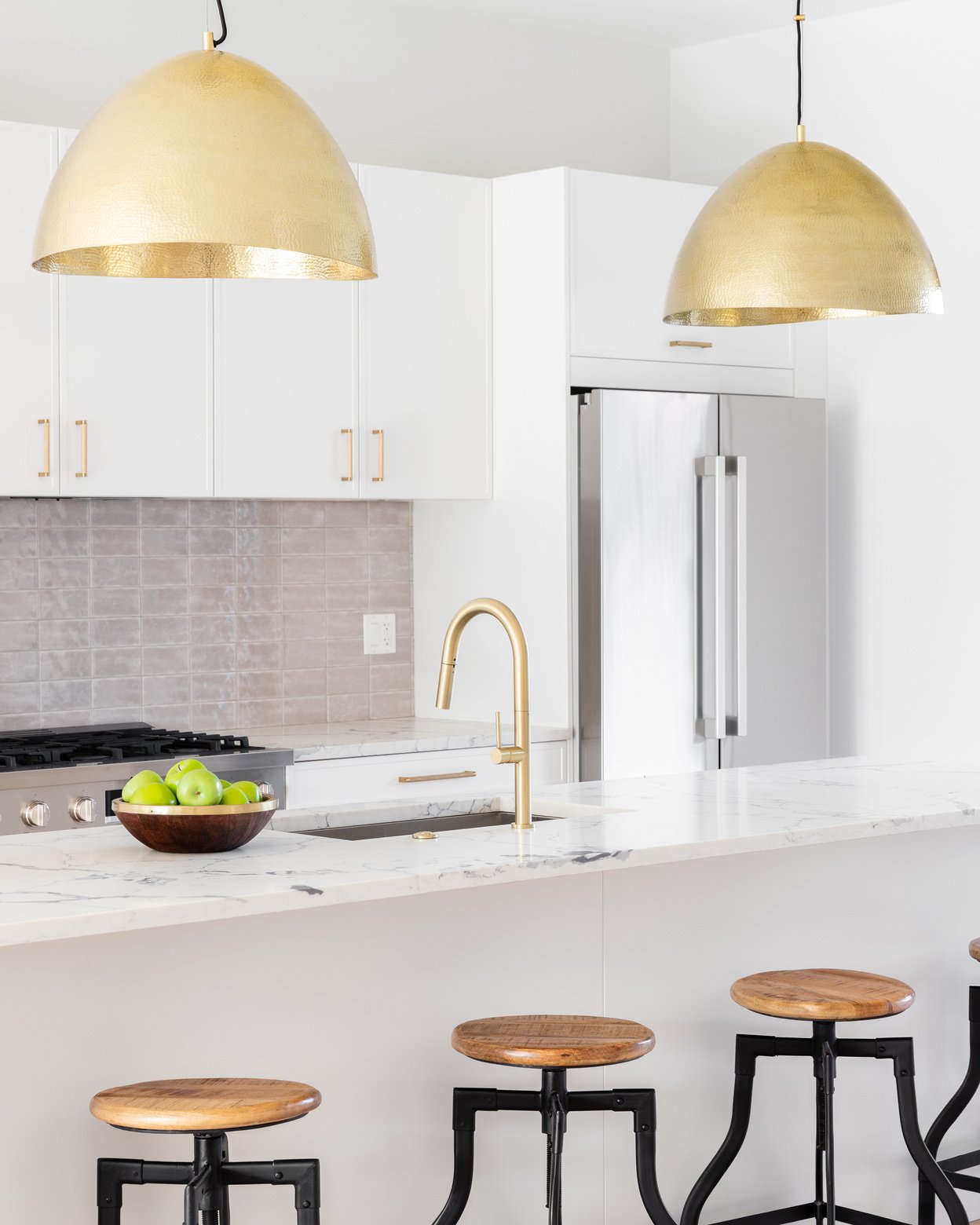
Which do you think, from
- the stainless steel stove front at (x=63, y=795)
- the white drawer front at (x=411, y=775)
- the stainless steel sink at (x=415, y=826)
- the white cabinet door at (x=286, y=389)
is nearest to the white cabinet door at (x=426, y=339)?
the white cabinet door at (x=286, y=389)

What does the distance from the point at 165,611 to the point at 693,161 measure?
2.27m

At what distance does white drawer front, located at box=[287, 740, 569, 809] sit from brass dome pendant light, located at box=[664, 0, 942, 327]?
175 cm

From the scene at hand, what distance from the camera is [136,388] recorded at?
13.3 feet

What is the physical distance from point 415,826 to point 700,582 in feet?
5.34

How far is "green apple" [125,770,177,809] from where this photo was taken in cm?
246

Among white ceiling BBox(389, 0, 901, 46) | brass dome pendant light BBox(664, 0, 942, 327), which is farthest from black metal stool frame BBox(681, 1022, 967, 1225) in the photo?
white ceiling BBox(389, 0, 901, 46)

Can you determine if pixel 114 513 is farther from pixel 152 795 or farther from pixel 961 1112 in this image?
pixel 961 1112

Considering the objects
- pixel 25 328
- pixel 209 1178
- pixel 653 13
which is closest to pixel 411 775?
pixel 25 328

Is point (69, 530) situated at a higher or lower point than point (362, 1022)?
higher

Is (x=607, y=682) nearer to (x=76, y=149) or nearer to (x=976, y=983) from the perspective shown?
(x=976, y=983)

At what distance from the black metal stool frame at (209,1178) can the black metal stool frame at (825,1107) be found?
3.09ft

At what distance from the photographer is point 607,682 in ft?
14.6

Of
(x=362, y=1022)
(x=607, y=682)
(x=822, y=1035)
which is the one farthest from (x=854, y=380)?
(x=362, y=1022)

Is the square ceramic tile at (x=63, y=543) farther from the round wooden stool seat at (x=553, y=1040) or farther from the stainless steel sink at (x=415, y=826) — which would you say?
the round wooden stool seat at (x=553, y=1040)
